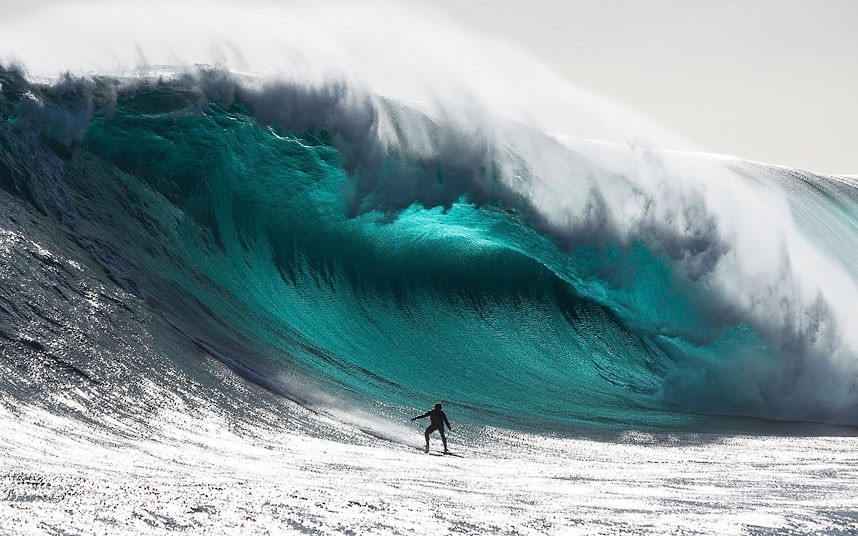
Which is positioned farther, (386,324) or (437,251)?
(437,251)

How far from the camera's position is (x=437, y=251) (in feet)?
55.2

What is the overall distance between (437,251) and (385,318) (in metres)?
2.33

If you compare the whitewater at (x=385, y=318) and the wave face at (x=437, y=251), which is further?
the wave face at (x=437, y=251)

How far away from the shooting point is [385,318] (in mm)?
14898

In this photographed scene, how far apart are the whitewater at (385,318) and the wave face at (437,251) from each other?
53 mm

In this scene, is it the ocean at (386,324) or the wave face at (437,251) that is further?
the wave face at (437,251)

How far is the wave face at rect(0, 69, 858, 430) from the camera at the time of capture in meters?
12.8

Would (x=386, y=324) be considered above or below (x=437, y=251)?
below

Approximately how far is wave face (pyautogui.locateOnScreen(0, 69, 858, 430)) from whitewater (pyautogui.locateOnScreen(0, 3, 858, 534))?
0.05 meters

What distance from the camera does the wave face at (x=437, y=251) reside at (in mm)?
12828

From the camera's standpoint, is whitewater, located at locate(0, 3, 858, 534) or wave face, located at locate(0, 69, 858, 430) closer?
whitewater, located at locate(0, 3, 858, 534)

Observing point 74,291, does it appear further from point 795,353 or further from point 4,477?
point 795,353

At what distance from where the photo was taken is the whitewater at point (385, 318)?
6469 millimetres

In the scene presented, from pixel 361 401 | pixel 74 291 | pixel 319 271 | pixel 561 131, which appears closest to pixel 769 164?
pixel 561 131
